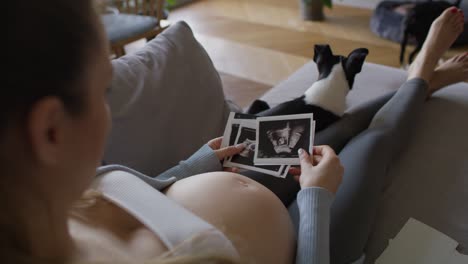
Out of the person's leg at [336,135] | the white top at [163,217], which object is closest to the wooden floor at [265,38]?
the person's leg at [336,135]

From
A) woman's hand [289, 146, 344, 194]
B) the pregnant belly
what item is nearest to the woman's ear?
the pregnant belly

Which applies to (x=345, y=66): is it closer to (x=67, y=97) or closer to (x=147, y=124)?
(x=147, y=124)

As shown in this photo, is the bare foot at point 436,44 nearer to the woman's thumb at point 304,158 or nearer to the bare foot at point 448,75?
the bare foot at point 448,75

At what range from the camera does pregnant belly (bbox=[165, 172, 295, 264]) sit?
95cm

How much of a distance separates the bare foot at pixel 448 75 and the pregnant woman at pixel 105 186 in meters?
0.26

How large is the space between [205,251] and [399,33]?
116 inches

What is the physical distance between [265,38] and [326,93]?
203 centimetres

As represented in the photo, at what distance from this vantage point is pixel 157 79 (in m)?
1.37

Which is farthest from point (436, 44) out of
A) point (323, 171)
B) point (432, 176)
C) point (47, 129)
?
point (47, 129)

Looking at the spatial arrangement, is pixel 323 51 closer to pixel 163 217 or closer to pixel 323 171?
pixel 323 171

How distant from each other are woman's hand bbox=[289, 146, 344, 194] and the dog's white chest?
418 millimetres

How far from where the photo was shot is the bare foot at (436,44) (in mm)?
1707

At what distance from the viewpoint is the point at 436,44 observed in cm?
181

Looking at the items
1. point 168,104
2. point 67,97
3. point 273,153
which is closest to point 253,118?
point 273,153
